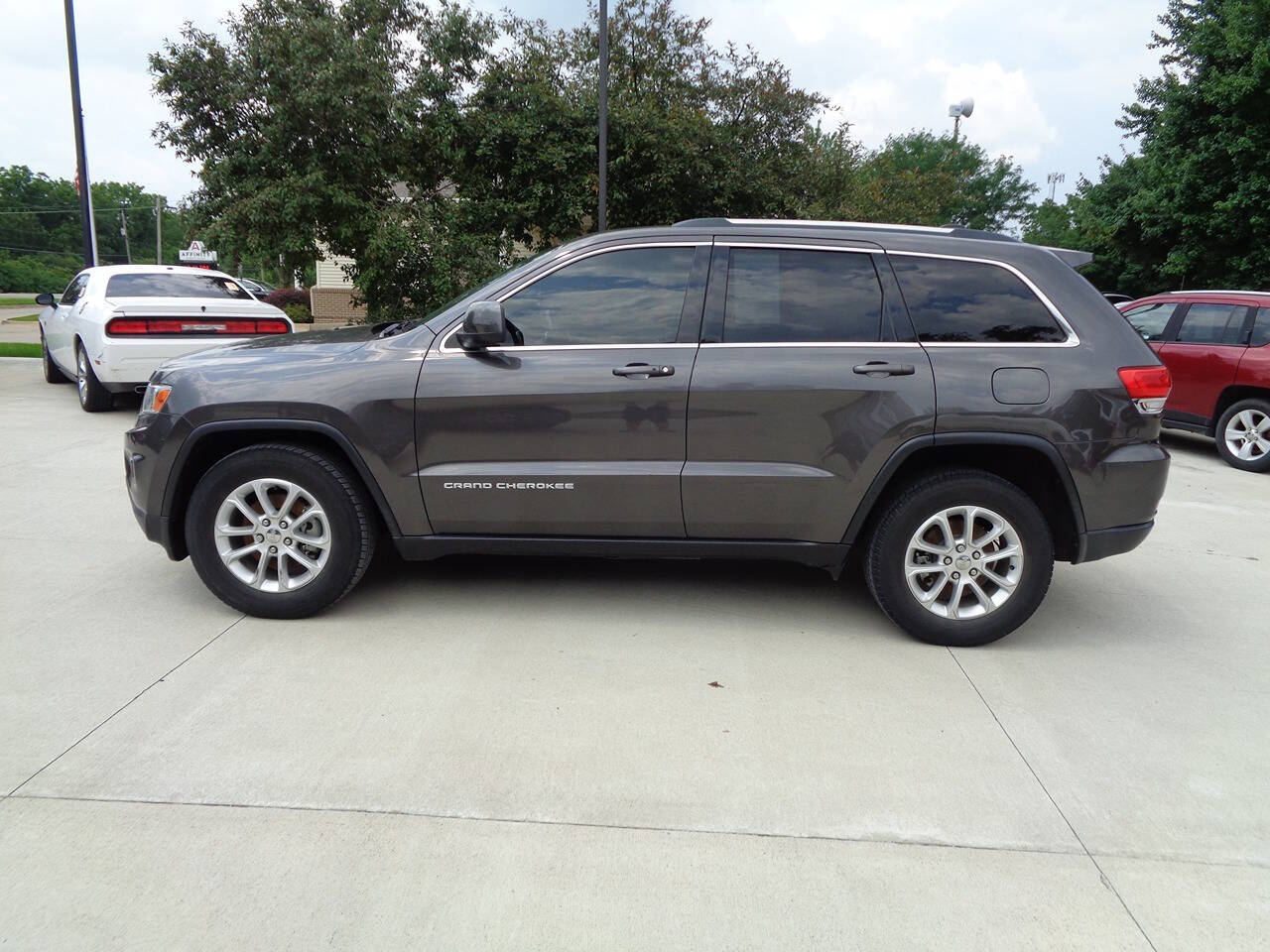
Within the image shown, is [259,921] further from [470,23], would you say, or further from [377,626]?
[470,23]

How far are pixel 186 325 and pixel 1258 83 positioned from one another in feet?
53.9

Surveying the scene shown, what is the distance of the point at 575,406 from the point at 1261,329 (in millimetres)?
8166

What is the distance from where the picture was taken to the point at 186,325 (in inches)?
364

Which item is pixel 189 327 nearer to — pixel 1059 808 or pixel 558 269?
pixel 558 269

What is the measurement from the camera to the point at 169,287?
9.92m

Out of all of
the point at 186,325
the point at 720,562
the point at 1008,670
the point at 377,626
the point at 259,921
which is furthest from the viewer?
the point at 186,325

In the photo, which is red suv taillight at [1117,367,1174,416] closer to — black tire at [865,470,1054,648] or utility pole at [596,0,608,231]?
black tire at [865,470,1054,648]

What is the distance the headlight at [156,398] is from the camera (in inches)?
173

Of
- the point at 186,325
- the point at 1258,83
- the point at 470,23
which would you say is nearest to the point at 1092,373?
the point at 186,325

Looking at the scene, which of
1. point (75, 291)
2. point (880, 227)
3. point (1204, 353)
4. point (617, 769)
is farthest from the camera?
point (75, 291)

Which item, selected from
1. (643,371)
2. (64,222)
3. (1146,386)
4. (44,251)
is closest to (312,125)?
(643,371)

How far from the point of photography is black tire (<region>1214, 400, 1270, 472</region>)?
29.6ft

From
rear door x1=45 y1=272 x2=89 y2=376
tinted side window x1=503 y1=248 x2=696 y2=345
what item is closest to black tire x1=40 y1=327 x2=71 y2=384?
rear door x1=45 y1=272 x2=89 y2=376

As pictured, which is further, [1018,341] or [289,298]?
[289,298]
